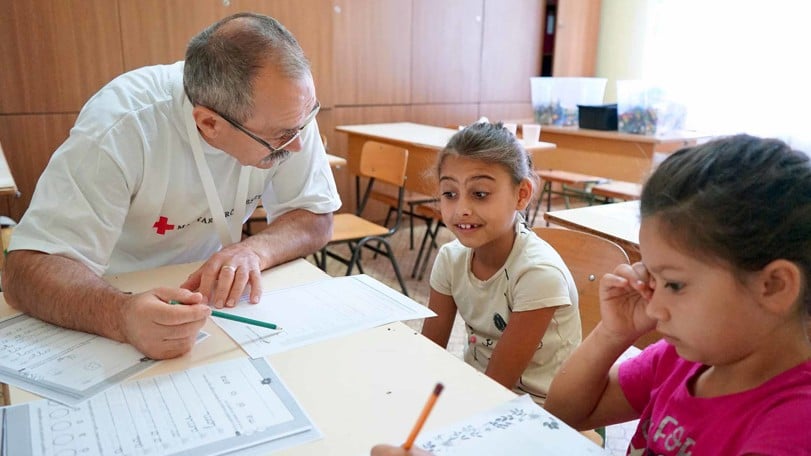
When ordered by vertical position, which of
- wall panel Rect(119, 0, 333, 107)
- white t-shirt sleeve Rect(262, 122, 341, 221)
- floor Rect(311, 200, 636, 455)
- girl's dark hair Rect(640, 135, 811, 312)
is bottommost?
floor Rect(311, 200, 636, 455)

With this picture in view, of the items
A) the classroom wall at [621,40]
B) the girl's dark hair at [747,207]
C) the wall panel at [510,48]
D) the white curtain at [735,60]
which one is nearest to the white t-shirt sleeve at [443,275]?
the girl's dark hair at [747,207]

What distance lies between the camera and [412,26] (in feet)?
16.7

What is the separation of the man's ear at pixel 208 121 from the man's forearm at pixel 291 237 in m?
0.26

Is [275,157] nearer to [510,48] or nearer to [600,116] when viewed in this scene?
[600,116]

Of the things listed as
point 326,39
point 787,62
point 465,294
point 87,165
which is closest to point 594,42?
point 787,62

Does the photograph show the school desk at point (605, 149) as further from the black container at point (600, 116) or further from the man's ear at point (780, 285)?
the man's ear at point (780, 285)

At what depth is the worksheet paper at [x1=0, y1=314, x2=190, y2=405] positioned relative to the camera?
2.84 feet

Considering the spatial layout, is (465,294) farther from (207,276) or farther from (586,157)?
(586,157)

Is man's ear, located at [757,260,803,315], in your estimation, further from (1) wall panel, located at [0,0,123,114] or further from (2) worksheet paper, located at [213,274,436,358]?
(1) wall panel, located at [0,0,123,114]

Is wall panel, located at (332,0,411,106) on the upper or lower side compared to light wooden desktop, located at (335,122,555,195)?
upper

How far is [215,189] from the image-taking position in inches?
55.9

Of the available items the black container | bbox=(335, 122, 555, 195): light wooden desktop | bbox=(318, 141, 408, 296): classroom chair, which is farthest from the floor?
the black container

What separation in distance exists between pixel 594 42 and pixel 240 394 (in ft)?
20.6

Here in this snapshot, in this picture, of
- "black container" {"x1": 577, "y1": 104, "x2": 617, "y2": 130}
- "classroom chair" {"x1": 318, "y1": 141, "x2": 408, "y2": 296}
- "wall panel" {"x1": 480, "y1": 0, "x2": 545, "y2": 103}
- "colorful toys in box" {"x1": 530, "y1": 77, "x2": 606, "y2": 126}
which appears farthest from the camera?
"wall panel" {"x1": 480, "y1": 0, "x2": 545, "y2": 103}
